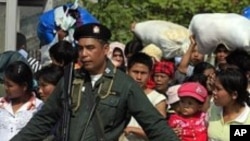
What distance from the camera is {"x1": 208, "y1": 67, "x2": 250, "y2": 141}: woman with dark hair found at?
18.2ft

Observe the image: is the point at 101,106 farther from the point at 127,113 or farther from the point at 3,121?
the point at 3,121

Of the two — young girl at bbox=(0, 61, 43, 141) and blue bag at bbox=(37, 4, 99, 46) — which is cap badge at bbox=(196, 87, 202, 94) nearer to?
young girl at bbox=(0, 61, 43, 141)

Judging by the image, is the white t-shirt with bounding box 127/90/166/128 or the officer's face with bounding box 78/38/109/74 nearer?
the officer's face with bounding box 78/38/109/74

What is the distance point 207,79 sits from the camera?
21.9 ft

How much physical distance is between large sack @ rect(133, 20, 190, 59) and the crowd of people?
247 mm

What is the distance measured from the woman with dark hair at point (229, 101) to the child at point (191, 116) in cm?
34

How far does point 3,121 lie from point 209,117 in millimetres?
1604

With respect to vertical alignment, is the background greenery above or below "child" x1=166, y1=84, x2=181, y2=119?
above

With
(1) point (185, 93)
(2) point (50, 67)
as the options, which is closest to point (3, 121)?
(2) point (50, 67)

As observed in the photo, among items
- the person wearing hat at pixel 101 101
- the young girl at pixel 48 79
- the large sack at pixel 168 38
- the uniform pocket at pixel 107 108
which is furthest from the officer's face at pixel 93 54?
the large sack at pixel 168 38

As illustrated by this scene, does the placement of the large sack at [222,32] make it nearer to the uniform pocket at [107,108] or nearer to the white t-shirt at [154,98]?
the white t-shirt at [154,98]

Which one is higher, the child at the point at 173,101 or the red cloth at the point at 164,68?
the red cloth at the point at 164,68

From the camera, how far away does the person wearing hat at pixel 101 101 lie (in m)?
4.96

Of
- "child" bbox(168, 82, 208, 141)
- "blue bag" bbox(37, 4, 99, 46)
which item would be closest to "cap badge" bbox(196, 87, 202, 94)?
"child" bbox(168, 82, 208, 141)
